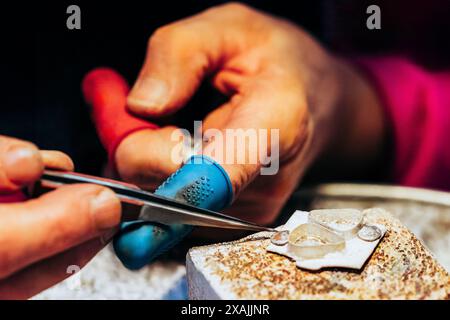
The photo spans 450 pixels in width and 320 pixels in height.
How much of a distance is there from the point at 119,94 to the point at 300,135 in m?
→ 0.25

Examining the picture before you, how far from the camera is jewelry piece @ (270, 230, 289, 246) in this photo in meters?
0.46

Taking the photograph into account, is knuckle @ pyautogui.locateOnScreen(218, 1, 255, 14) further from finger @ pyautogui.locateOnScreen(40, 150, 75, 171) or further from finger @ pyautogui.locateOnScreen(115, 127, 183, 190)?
finger @ pyautogui.locateOnScreen(40, 150, 75, 171)

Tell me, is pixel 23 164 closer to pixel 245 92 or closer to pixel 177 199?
pixel 177 199

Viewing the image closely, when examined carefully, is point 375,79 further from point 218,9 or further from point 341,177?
point 218,9

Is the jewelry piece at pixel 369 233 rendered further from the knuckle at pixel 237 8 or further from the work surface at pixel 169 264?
the knuckle at pixel 237 8

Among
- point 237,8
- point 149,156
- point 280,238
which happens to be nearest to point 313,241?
point 280,238

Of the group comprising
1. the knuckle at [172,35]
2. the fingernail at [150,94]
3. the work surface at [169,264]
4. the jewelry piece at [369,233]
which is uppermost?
the knuckle at [172,35]

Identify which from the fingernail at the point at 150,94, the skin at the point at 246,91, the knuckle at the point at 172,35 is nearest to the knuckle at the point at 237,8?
the skin at the point at 246,91

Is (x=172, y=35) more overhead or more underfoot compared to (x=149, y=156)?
more overhead

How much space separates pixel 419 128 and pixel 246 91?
448 millimetres

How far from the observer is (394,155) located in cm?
101

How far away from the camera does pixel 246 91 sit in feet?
2.34

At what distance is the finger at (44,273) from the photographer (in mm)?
404
